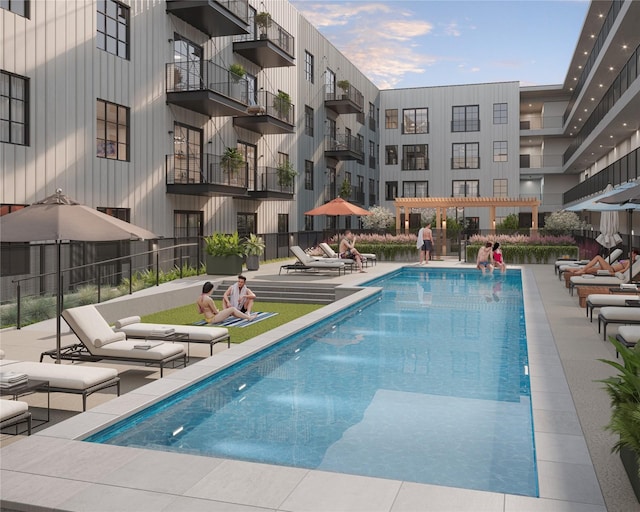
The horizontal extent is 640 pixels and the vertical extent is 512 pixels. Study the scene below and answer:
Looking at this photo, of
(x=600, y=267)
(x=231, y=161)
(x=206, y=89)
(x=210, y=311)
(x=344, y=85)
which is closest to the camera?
(x=210, y=311)

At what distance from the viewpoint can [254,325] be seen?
40.6 feet

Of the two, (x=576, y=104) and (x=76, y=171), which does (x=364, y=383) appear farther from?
(x=576, y=104)

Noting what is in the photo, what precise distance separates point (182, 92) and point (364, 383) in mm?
15757

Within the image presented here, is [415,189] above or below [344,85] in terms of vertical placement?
below

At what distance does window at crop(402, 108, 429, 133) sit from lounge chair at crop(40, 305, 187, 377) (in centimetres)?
4321

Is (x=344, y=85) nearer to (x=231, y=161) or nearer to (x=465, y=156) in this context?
(x=465, y=156)

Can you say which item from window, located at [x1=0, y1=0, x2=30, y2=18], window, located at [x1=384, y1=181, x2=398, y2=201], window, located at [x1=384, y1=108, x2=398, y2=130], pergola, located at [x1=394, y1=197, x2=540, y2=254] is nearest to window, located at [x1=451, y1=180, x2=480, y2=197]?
window, located at [x1=384, y1=181, x2=398, y2=201]

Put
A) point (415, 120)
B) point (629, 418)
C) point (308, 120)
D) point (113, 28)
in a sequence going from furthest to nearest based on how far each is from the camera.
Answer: point (415, 120)
point (308, 120)
point (113, 28)
point (629, 418)

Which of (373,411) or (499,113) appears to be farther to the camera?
(499,113)

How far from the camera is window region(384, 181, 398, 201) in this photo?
49656mm

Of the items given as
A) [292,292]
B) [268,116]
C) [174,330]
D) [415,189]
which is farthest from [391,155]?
[174,330]

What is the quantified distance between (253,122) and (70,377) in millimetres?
20731

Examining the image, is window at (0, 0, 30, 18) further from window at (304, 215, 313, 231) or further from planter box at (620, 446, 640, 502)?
window at (304, 215, 313, 231)

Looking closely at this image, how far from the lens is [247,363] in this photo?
8.99 meters
